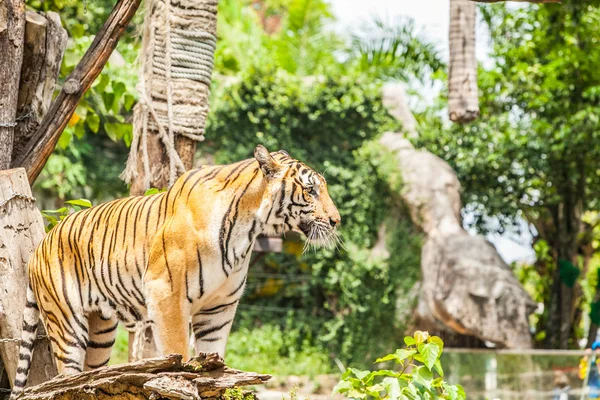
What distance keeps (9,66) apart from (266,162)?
1.35 m

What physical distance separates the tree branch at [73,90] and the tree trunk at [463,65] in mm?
3687

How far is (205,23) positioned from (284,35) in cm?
1079

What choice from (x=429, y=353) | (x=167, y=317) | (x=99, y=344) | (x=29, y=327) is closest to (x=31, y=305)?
(x=29, y=327)

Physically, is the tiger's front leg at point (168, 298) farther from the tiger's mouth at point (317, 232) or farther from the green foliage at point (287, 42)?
the green foliage at point (287, 42)

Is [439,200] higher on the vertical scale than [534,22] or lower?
lower

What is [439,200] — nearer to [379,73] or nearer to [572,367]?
[379,73]

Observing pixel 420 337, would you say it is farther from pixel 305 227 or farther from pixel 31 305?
pixel 31 305

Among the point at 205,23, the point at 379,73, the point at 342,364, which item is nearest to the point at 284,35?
the point at 379,73

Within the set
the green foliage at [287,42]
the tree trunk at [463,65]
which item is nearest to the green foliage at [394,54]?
the green foliage at [287,42]

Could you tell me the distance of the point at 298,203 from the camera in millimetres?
2797

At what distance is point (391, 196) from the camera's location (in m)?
12.4

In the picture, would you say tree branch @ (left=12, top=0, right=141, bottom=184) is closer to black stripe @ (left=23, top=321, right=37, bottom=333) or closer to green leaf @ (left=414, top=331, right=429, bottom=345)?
black stripe @ (left=23, top=321, right=37, bottom=333)

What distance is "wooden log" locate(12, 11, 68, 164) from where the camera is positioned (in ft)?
12.1

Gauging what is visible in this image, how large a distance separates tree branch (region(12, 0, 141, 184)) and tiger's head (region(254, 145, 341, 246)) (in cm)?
117
